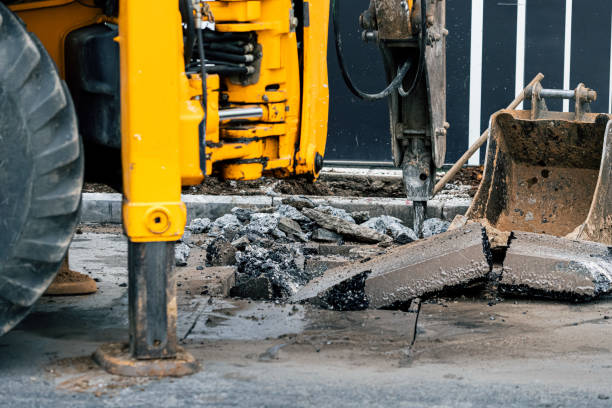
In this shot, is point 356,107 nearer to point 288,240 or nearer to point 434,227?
point 434,227

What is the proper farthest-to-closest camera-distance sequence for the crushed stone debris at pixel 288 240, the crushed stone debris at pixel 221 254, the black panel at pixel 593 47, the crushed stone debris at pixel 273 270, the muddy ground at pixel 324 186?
the black panel at pixel 593 47, the muddy ground at pixel 324 186, the crushed stone debris at pixel 221 254, the crushed stone debris at pixel 288 240, the crushed stone debris at pixel 273 270

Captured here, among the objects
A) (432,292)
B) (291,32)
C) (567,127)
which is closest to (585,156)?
(567,127)

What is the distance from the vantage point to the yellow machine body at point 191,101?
11.9ft

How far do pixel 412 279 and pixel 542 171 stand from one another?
221cm

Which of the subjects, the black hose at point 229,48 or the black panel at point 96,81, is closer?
the black panel at point 96,81

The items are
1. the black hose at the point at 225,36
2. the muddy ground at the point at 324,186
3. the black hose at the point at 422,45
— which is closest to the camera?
the black hose at the point at 225,36

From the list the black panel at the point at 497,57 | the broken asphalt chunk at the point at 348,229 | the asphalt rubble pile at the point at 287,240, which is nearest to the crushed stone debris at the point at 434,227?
the asphalt rubble pile at the point at 287,240

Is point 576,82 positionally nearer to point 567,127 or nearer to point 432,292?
point 567,127

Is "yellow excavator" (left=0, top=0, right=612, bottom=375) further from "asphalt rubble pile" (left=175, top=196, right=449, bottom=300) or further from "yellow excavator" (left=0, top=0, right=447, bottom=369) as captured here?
"asphalt rubble pile" (left=175, top=196, right=449, bottom=300)

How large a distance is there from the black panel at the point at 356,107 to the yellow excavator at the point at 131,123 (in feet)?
19.1

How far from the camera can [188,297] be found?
17.4 feet

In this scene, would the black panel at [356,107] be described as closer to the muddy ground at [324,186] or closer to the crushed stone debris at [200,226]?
the muddy ground at [324,186]

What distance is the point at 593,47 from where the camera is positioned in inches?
411

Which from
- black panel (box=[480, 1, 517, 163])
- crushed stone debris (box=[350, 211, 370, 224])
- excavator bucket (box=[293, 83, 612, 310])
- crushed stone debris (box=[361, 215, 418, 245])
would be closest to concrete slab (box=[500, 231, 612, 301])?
excavator bucket (box=[293, 83, 612, 310])
